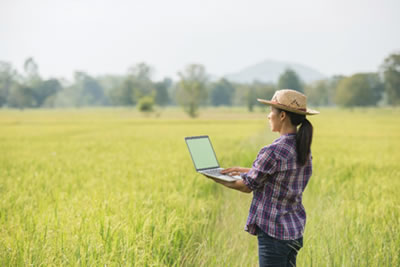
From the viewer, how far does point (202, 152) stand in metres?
2.61

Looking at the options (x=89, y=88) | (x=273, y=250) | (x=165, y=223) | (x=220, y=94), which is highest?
(x=89, y=88)

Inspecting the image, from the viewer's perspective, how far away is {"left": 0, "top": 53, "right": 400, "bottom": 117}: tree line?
61.9m

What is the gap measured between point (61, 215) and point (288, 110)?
262 cm

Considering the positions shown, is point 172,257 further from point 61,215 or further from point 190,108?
point 190,108

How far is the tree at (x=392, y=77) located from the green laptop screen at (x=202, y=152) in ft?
261

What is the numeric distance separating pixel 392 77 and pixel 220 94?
47.7 m

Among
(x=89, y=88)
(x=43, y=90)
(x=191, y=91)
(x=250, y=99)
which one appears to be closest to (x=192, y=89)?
(x=191, y=91)

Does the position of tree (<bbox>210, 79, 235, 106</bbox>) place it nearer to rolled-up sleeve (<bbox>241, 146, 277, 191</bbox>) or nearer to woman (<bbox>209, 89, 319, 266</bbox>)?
woman (<bbox>209, 89, 319, 266</bbox>)

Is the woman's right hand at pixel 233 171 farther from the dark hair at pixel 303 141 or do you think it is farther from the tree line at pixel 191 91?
the tree line at pixel 191 91

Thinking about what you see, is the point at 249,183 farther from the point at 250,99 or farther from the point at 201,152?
the point at 250,99

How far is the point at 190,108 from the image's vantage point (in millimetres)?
58844

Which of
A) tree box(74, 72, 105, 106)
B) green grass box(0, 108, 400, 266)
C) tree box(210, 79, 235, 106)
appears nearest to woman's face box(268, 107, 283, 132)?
green grass box(0, 108, 400, 266)

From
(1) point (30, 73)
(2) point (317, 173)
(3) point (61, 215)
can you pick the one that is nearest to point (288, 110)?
(3) point (61, 215)

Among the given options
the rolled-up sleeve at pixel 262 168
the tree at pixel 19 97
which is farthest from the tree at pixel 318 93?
the rolled-up sleeve at pixel 262 168
